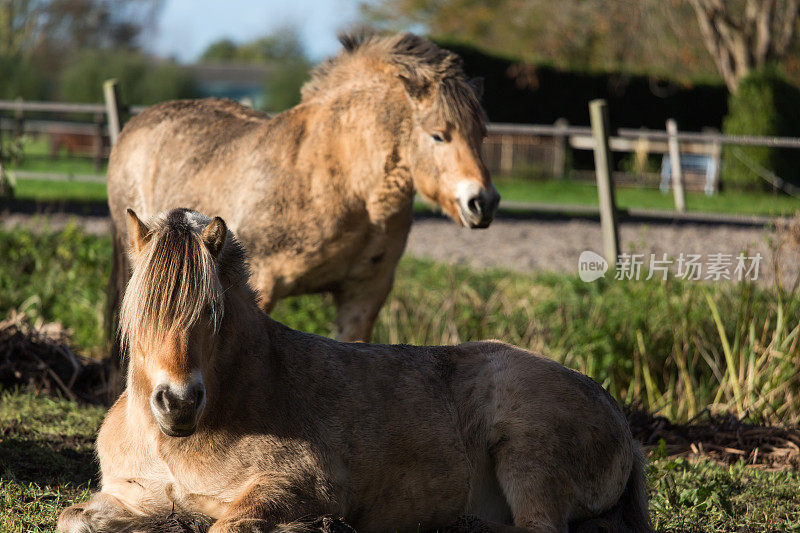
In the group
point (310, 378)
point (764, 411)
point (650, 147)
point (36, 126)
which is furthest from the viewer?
point (36, 126)

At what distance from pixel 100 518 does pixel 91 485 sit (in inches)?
46.0

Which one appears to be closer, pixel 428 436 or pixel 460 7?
pixel 428 436

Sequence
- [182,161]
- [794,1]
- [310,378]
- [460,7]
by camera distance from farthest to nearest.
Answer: [460,7], [794,1], [182,161], [310,378]

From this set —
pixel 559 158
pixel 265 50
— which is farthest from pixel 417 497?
pixel 265 50

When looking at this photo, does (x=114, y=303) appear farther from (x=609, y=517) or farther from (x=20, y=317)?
(x=609, y=517)

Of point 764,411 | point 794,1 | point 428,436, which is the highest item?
point 794,1

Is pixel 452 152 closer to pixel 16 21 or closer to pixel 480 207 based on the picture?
pixel 480 207

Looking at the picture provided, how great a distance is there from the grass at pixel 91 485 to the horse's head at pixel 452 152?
188 centimetres

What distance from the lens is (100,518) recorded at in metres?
3.24

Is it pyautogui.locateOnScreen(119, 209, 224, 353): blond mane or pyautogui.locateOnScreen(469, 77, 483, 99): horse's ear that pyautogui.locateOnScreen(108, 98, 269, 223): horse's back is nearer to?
pyautogui.locateOnScreen(469, 77, 483, 99): horse's ear

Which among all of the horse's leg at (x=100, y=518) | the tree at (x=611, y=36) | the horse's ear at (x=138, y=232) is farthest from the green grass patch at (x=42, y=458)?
the tree at (x=611, y=36)

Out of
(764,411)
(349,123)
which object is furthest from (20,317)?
(764,411)

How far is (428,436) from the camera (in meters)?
3.71

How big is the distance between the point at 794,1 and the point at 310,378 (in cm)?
2487
